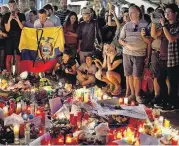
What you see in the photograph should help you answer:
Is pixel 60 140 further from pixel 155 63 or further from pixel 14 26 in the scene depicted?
pixel 14 26

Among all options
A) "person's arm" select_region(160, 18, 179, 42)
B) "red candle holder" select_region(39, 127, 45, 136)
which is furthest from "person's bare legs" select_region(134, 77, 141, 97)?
"red candle holder" select_region(39, 127, 45, 136)

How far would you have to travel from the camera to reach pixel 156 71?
332 inches

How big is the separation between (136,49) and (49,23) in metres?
2.48

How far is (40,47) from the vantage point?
33.6ft

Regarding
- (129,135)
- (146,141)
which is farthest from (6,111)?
(146,141)

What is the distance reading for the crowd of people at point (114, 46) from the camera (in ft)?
27.1

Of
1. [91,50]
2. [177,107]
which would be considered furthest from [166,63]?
[91,50]

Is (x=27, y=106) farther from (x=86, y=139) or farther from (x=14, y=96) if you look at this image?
(x=86, y=139)

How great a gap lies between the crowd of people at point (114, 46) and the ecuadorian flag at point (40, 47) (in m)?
0.15

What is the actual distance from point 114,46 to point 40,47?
69.9 inches

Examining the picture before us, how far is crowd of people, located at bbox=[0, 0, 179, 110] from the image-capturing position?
27.1 feet

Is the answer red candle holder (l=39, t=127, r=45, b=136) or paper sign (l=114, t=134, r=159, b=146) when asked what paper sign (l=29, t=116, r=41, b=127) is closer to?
red candle holder (l=39, t=127, r=45, b=136)

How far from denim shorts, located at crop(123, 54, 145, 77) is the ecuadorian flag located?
196cm

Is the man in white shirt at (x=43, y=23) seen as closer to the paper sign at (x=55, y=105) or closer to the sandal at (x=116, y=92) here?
the sandal at (x=116, y=92)
